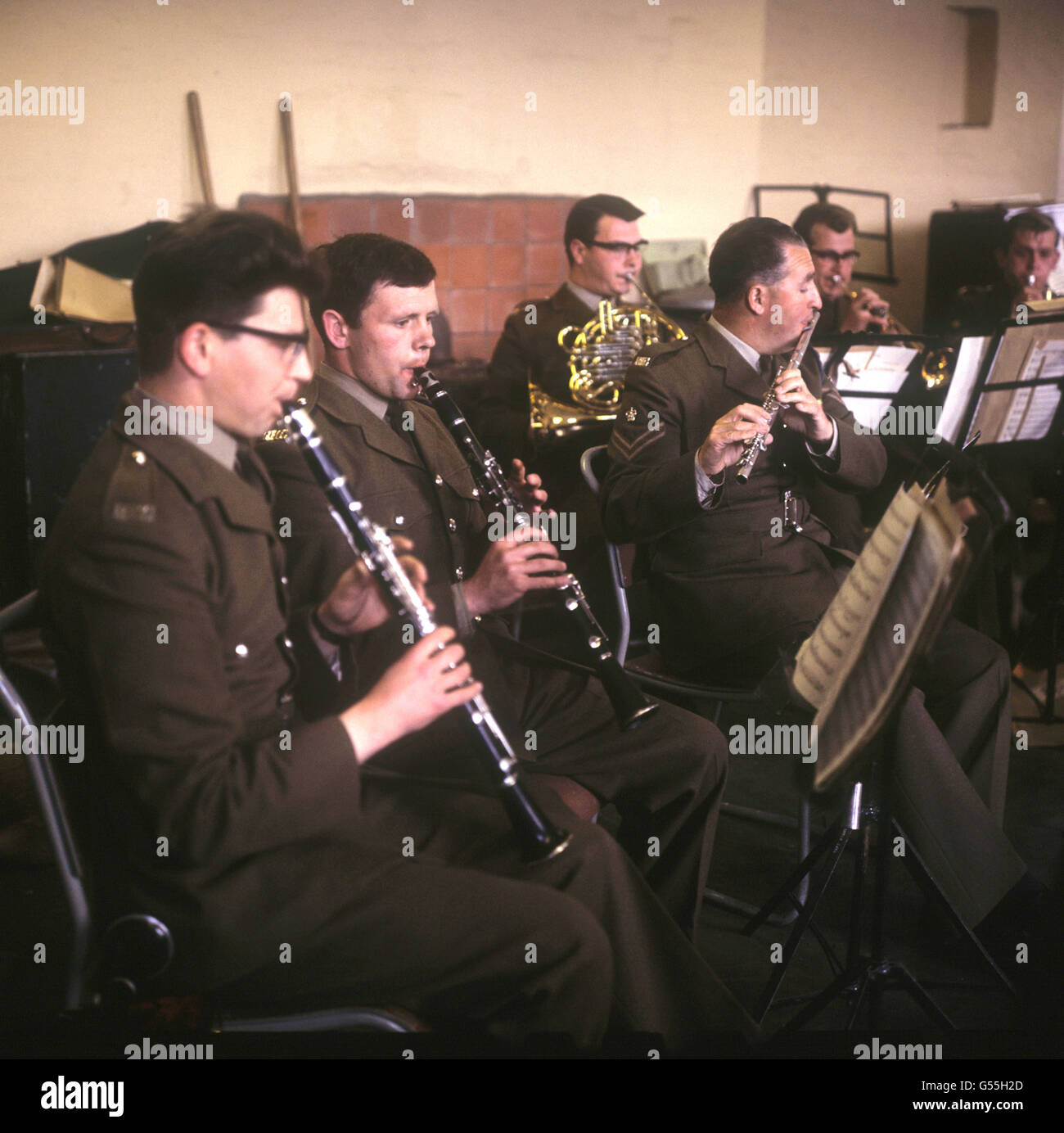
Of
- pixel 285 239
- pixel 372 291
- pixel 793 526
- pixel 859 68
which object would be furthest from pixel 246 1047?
pixel 859 68

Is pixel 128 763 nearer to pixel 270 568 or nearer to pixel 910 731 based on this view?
pixel 270 568

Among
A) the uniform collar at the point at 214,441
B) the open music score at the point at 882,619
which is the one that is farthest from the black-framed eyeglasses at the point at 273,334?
the open music score at the point at 882,619

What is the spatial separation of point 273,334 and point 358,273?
81 cm

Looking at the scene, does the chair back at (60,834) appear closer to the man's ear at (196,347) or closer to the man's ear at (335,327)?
the man's ear at (196,347)

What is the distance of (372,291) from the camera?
2.23 metres

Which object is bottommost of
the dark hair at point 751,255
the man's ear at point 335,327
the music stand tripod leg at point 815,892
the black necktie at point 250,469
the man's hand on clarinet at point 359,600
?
the music stand tripod leg at point 815,892

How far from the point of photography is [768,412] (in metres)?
2.46

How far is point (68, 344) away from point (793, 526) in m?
2.69

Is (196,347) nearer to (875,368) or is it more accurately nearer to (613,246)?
(875,368)

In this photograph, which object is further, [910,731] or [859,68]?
[859,68]

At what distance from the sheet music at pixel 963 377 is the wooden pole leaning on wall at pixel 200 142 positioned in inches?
115

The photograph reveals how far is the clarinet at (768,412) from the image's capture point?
2.49m

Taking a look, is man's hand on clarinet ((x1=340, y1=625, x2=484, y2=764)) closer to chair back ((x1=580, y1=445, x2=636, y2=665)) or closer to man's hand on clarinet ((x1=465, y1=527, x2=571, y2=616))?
man's hand on clarinet ((x1=465, y1=527, x2=571, y2=616))

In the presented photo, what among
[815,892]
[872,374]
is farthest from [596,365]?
[815,892]
